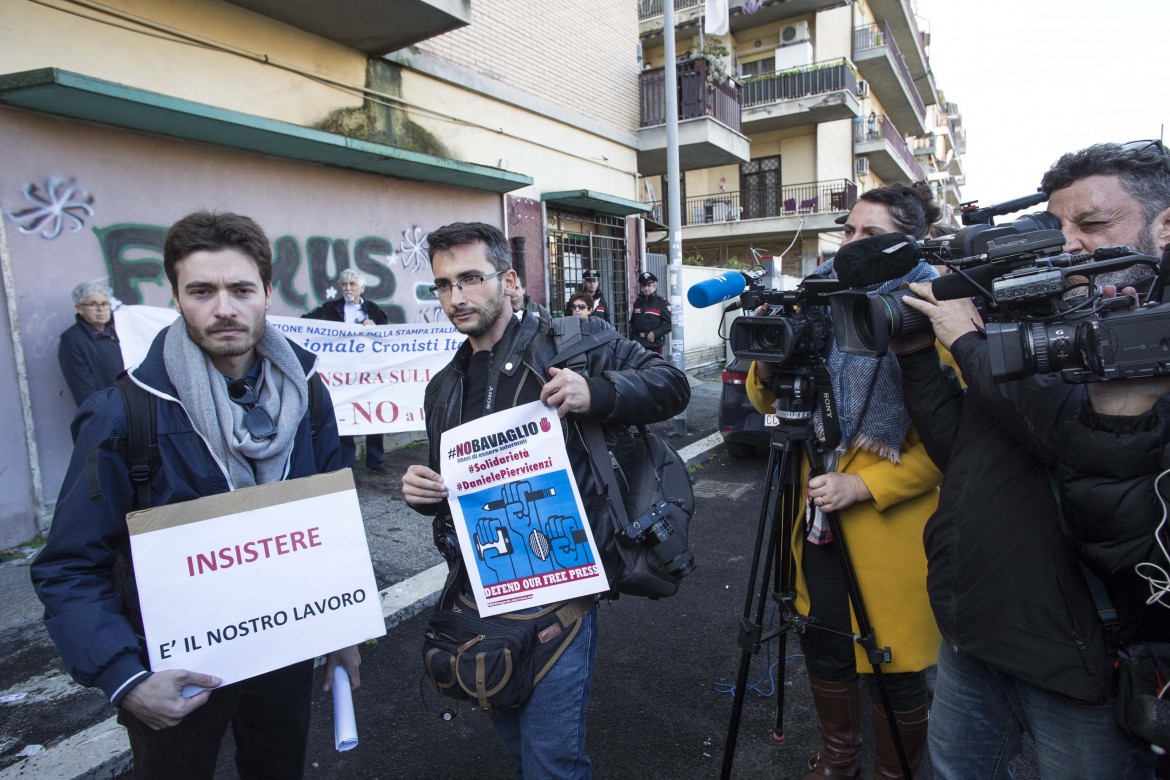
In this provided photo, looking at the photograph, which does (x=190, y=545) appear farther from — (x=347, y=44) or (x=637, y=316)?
(x=637, y=316)

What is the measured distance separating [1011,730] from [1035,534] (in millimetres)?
592

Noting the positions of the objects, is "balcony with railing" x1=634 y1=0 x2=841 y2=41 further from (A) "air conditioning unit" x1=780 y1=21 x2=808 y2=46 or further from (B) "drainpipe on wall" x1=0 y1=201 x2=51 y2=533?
(B) "drainpipe on wall" x1=0 y1=201 x2=51 y2=533

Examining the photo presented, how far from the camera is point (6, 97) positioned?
15.2ft

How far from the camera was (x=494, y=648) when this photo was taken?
71.4 inches

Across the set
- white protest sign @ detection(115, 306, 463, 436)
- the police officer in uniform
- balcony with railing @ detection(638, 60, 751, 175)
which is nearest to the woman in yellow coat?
white protest sign @ detection(115, 306, 463, 436)

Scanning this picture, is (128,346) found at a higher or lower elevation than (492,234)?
lower

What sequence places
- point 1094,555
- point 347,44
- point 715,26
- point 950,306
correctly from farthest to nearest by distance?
point 715,26
point 347,44
point 950,306
point 1094,555

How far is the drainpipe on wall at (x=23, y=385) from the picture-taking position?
15.8ft

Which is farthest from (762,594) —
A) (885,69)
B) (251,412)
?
(885,69)

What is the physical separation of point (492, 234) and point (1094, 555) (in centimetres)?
174

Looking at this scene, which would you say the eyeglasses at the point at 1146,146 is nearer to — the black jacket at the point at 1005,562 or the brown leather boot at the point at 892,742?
the black jacket at the point at 1005,562

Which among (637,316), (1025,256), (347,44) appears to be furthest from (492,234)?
(637,316)

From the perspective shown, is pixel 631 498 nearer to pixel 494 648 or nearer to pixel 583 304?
pixel 494 648

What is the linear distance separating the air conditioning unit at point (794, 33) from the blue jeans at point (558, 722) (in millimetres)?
25902
